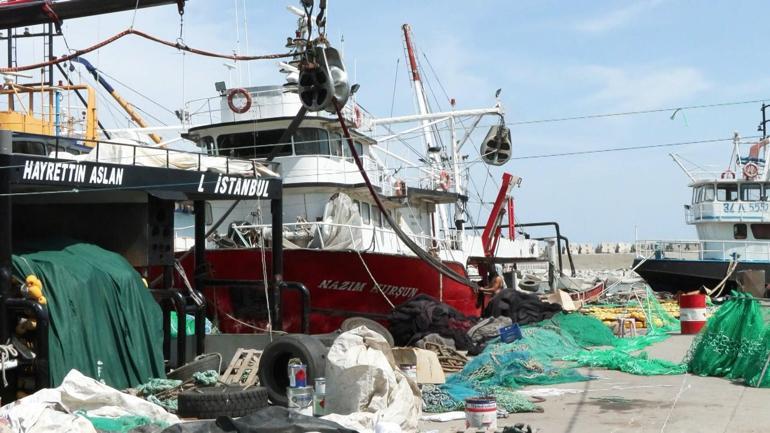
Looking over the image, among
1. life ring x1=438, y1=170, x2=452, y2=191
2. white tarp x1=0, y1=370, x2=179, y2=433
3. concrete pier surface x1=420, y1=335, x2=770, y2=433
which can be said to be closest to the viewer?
white tarp x1=0, y1=370, x2=179, y2=433

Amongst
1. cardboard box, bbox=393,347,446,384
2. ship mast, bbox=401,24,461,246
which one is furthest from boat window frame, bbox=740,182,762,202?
cardboard box, bbox=393,347,446,384

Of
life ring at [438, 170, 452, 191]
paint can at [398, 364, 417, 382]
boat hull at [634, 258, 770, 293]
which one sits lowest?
paint can at [398, 364, 417, 382]

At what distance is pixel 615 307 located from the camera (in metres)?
25.3

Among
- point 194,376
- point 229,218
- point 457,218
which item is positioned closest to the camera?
point 194,376

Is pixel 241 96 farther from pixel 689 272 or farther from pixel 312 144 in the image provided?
pixel 689 272

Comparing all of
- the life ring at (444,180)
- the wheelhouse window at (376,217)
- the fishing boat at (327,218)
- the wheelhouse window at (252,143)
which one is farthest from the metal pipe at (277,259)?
the life ring at (444,180)

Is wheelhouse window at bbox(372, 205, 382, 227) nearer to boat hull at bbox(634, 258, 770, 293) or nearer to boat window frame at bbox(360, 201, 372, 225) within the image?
boat window frame at bbox(360, 201, 372, 225)

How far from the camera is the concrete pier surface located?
821 cm

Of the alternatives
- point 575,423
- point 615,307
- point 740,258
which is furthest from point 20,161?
point 740,258

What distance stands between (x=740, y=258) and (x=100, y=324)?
28.1 m

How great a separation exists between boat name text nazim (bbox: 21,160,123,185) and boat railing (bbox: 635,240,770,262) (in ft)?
83.6

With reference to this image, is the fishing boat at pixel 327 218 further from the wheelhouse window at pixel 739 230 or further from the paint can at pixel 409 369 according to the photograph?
the wheelhouse window at pixel 739 230

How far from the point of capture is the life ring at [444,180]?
23.5 metres

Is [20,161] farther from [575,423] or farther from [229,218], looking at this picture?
[229,218]
